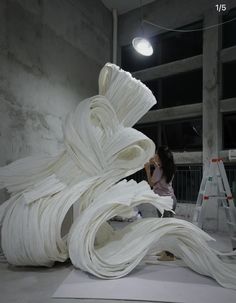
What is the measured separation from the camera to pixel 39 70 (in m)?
4.50

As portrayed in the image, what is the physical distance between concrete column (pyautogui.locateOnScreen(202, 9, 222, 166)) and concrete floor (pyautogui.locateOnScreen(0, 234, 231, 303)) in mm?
3298

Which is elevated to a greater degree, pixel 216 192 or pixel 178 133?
pixel 178 133

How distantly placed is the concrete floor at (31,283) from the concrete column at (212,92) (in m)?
3.30

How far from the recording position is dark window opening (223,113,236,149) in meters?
5.12

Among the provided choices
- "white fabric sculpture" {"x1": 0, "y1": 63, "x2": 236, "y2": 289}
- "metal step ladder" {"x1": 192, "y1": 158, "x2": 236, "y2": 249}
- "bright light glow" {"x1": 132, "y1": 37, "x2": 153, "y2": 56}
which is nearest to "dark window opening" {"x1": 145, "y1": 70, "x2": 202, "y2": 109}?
"bright light glow" {"x1": 132, "y1": 37, "x2": 153, "y2": 56}

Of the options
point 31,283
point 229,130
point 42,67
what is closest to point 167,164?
point 31,283

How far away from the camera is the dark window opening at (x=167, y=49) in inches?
222

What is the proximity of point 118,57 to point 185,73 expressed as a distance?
1.60m

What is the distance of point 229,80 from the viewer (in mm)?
5195

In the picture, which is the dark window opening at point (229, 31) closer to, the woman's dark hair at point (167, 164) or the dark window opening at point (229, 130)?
the dark window opening at point (229, 130)

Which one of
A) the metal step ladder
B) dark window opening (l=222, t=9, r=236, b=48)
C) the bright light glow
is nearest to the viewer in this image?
the metal step ladder

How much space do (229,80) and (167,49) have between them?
1.49 metres

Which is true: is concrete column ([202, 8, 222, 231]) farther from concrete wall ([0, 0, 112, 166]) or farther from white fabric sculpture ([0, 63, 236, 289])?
white fabric sculpture ([0, 63, 236, 289])

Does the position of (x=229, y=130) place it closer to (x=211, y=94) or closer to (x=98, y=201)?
(x=211, y=94)
